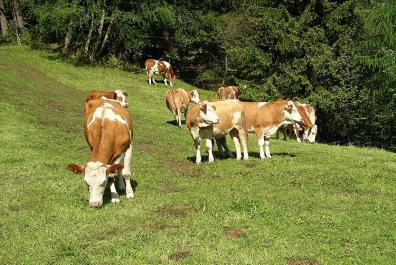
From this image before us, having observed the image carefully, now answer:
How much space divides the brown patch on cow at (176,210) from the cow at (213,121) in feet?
16.6

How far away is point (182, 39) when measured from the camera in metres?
49.2

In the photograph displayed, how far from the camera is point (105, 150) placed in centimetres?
1100

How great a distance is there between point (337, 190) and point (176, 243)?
18.8ft

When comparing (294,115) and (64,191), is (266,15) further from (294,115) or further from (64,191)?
(64,191)

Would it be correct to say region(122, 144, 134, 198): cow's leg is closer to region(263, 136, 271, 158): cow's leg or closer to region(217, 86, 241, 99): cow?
region(263, 136, 271, 158): cow's leg

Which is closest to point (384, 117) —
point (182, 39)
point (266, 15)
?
point (266, 15)

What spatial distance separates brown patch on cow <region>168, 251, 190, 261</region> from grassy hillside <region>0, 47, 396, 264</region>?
0.02 metres

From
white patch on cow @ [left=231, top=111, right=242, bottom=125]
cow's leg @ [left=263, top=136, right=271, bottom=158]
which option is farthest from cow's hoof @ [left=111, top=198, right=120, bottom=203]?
cow's leg @ [left=263, top=136, right=271, bottom=158]

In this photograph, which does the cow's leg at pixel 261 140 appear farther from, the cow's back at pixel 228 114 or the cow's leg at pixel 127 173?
the cow's leg at pixel 127 173

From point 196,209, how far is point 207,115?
→ 5.31 m

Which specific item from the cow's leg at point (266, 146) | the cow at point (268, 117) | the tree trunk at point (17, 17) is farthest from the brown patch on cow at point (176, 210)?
the tree trunk at point (17, 17)

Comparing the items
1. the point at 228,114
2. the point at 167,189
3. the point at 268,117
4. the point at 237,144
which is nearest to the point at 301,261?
the point at 167,189

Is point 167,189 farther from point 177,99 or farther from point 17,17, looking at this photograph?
point 17,17

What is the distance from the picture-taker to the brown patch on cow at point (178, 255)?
26.9 ft
